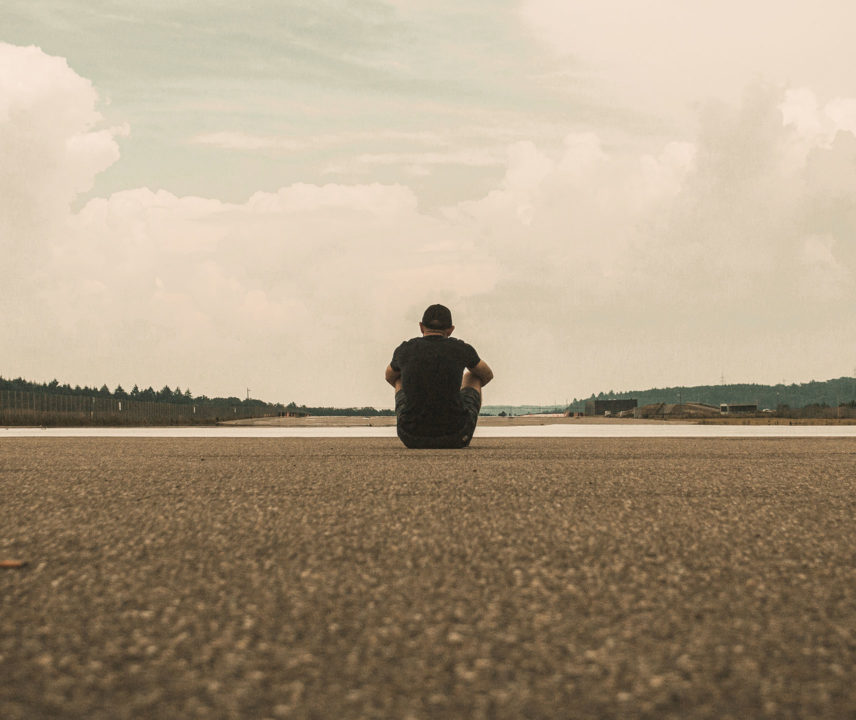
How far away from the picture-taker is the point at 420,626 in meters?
2.62

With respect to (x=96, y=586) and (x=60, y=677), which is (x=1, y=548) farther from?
(x=60, y=677)

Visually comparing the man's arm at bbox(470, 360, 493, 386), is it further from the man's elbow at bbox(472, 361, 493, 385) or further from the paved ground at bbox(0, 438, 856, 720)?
the paved ground at bbox(0, 438, 856, 720)

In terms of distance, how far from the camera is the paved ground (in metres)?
2.09

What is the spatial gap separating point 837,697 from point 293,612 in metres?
1.53

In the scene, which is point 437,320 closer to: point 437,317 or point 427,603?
point 437,317

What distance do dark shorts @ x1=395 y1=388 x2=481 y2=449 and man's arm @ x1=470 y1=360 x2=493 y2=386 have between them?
16 centimetres

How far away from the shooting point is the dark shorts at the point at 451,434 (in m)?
10.2

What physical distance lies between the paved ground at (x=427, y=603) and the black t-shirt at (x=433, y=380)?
4026 millimetres

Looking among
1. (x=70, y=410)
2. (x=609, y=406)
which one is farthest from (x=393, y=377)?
(x=609, y=406)

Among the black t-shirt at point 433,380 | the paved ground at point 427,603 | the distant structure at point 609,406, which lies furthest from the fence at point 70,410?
the distant structure at point 609,406

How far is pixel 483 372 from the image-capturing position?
1013 cm

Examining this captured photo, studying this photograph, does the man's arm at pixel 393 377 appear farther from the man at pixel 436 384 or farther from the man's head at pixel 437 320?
the man's head at pixel 437 320

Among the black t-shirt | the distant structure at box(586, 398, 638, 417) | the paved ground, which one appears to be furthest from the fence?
the distant structure at box(586, 398, 638, 417)

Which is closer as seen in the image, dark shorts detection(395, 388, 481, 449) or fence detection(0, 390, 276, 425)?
dark shorts detection(395, 388, 481, 449)
